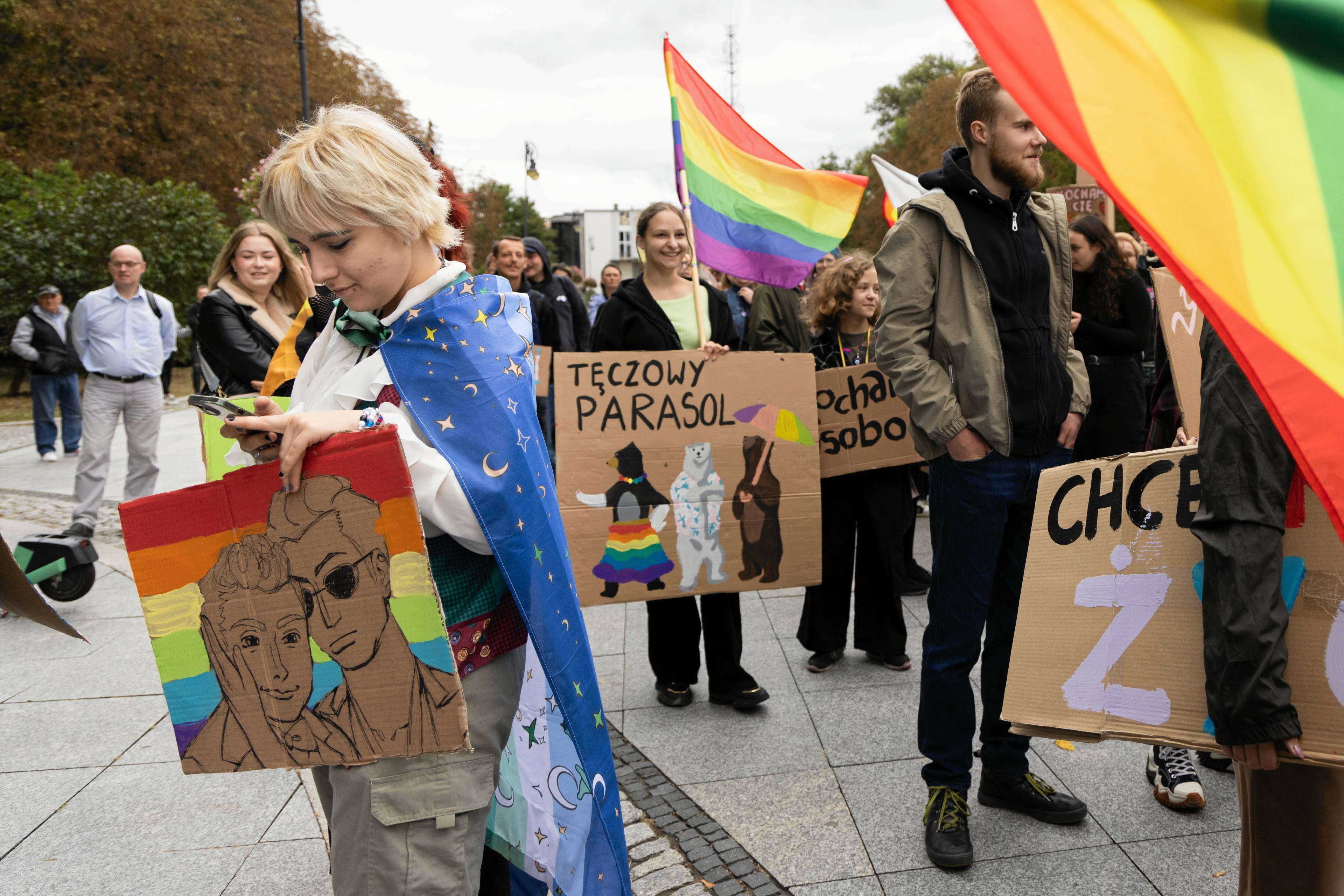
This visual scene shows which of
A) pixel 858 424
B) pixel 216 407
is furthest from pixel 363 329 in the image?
pixel 858 424

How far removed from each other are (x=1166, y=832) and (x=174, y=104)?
103ft

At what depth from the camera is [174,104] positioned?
27578 millimetres

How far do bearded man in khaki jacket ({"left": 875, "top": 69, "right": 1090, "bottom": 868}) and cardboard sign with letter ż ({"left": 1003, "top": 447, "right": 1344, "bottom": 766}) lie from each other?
0.58 m

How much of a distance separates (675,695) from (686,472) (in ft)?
3.30

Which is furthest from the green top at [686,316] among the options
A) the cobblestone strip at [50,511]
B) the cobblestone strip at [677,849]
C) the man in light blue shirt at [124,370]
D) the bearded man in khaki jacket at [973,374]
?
the cobblestone strip at [50,511]

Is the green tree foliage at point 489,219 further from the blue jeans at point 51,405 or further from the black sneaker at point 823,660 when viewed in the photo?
the black sneaker at point 823,660

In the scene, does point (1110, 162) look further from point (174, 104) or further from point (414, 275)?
point (174, 104)

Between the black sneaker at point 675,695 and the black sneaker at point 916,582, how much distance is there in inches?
70.4

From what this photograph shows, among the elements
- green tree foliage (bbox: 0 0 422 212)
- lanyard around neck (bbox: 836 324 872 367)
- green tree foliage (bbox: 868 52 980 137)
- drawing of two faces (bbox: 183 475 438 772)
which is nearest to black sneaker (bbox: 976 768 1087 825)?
lanyard around neck (bbox: 836 324 872 367)

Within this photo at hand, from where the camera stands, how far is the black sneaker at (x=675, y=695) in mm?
4129

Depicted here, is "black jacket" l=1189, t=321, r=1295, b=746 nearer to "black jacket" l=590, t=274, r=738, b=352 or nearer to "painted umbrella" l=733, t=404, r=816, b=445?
"painted umbrella" l=733, t=404, r=816, b=445

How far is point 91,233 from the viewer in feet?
70.4

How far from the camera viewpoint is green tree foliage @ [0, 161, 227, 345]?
2088 cm

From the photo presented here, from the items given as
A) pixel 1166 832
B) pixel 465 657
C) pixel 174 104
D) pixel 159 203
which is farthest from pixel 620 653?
pixel 174 104
